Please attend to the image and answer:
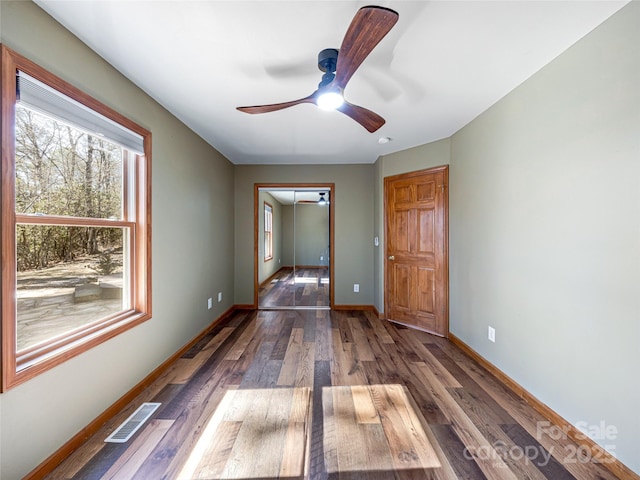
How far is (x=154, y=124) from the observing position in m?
2.29

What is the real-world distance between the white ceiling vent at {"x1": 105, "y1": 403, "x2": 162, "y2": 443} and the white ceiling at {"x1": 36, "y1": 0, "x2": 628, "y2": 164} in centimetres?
238

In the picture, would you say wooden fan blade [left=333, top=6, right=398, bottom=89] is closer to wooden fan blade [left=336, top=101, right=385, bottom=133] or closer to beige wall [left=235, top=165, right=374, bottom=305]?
wooden fan blade [left=336, top=101, right=385, bottom=133]

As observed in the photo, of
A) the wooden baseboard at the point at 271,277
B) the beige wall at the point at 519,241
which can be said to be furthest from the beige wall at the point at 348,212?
the beige wall at the point at 519,241

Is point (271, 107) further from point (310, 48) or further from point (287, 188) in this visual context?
point (287, 188)

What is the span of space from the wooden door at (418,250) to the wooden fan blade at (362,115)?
1545 millimetres

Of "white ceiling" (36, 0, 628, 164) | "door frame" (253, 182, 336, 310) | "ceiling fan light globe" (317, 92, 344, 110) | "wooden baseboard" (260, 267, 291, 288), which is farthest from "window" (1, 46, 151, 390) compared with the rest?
"wooden baseboard" (260, 267, 291, 288)

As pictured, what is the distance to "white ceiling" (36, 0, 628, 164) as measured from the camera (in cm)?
136

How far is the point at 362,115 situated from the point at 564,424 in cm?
244

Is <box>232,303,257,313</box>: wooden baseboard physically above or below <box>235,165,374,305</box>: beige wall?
below

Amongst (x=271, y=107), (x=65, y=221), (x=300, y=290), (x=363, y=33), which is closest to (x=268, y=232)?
(x=300, y=290)

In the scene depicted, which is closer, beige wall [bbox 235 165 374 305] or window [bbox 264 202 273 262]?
beige wall [bbox 235 165 374 305]

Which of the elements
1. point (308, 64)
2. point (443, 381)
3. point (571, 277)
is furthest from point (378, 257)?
point (308, 64)

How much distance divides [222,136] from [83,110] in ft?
5.20

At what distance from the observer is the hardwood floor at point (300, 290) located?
4.46 m
